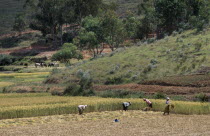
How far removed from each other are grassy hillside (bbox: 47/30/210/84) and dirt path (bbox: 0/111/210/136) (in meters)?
21.3

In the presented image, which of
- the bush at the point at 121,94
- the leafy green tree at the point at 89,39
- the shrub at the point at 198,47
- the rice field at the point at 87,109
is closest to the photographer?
the rice field at the point at 87,109

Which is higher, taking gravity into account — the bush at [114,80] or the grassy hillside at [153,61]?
the grassy hillside at [153,61]

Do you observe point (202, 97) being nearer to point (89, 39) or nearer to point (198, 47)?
point (198, 47)

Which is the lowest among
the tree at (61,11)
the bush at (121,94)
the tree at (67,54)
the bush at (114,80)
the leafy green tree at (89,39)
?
the tree at (67,54)

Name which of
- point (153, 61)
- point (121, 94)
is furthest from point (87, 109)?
point (153, 61)

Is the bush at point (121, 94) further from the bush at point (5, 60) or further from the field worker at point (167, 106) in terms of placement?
the bush at point (5, 60)

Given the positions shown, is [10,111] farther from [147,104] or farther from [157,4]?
[157,4]

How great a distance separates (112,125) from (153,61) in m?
32.0

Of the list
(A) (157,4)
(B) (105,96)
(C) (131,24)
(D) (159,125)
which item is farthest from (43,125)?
(C) (131,24)

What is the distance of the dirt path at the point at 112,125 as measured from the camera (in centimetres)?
2414

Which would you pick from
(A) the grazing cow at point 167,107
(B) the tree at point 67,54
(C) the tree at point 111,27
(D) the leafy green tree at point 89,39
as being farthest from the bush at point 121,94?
(B) the tree at point 67,54

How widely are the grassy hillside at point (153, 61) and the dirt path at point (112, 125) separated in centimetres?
2133

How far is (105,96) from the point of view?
4412cm

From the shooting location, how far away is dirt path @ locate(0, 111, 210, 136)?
24.1 m
